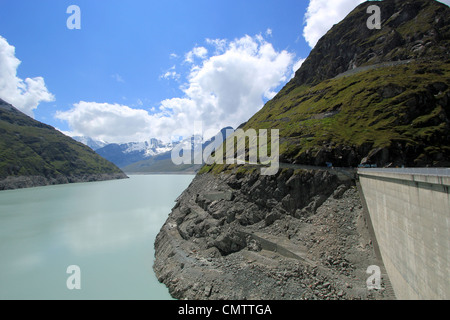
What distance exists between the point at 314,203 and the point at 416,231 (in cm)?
1961

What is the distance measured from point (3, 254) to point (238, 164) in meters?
48.2

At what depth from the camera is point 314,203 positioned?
1479 inches

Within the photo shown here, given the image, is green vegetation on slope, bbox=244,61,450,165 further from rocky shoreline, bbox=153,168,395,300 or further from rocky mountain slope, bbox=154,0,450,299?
rocky shoreline, bbox=153,168,395,300

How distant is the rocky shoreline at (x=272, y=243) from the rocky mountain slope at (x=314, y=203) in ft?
0.46

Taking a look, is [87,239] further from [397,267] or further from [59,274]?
[397,267]

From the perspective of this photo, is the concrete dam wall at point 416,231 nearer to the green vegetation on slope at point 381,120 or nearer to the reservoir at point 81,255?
the green vegetation on slope at point 381,120

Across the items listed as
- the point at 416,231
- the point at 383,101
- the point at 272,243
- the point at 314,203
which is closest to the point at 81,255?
the point at 272,243

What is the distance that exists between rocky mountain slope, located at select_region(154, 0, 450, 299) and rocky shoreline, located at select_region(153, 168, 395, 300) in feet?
0.46

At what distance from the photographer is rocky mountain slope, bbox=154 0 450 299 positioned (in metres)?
27.2

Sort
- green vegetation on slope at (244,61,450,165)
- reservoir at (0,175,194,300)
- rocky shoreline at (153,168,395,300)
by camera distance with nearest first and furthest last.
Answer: rocky shoreline at (153,168,395,300)
reservoir at (0,175,194,300)
green vegetation on slope at (244,61,450,165)

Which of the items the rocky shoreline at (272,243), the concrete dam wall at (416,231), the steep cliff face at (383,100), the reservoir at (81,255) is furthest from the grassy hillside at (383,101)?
the reservoir at (81,255)

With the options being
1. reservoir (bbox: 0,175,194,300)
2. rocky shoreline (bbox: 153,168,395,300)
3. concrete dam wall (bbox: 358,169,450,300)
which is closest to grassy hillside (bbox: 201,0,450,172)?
rocky shoreline (bbox: 153,168,395,300)

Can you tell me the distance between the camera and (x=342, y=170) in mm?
40156

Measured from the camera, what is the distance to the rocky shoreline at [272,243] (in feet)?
85.8
